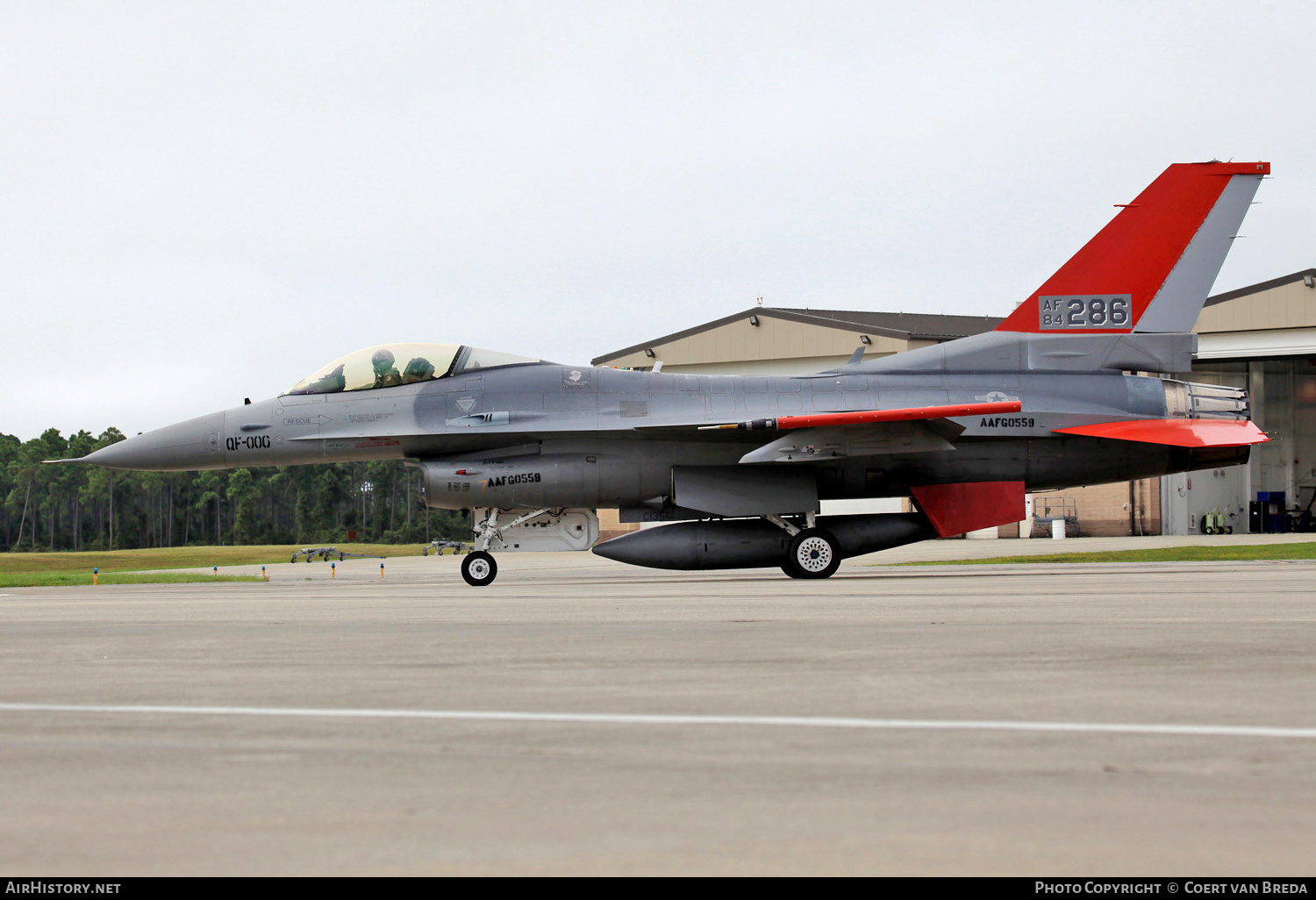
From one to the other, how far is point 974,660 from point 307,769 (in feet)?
11.7

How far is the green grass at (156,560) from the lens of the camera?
137 ft

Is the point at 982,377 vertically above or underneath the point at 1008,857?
above

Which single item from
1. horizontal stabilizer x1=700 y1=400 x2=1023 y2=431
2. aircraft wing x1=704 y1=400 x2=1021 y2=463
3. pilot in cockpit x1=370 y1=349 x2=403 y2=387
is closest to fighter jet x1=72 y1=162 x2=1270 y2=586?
pilot in cockpit x1=370 y1=349 x2=403 y2=387

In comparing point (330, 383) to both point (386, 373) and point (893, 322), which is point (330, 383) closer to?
point (386, 373)

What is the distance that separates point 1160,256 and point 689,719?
14622mm

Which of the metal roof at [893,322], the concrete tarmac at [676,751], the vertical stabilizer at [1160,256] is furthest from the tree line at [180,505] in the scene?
the concrete tarmac at [676,751]

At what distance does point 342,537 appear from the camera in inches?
3654

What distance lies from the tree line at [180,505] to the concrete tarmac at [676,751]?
89.9 meters

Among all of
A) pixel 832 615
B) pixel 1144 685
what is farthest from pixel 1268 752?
pixel 832 615

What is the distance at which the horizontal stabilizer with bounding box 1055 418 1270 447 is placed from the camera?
51.0 feet

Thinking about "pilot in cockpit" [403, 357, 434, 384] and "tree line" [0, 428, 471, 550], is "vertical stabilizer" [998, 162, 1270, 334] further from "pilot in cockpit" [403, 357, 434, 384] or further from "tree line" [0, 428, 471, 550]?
"tree line" [0, 428, 471, 550]

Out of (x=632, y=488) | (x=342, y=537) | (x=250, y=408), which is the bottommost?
(x=342, y=537)

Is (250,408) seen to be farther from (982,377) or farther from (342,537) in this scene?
(342,537)

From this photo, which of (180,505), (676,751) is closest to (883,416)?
(676,751)
